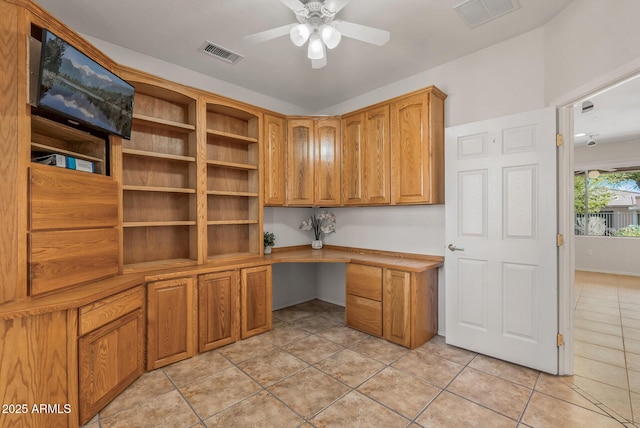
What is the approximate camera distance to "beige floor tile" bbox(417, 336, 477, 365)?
271cm

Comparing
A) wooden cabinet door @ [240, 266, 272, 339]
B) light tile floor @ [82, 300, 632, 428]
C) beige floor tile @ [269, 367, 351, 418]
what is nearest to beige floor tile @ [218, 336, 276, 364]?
light tile floor @ [82, 300, 632, 428]

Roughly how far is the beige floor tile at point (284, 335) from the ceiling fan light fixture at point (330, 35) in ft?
9.16

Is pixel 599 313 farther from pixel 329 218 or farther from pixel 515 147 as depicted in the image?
pixel 329 218

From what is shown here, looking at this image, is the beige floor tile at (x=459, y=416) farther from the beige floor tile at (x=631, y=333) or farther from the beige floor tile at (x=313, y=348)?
the beige floor tile at (x=631, y=333)

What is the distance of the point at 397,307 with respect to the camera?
299 centimetres

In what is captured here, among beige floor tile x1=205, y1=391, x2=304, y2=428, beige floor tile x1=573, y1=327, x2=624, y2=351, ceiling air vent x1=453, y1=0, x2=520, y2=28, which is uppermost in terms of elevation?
ceiling air vent x1=453, y1=0, x2=520, y2=28

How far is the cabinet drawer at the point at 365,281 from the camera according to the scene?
125 inches

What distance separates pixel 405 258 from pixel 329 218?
4.07 feet

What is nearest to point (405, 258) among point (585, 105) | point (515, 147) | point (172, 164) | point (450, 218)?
point (450, 218)

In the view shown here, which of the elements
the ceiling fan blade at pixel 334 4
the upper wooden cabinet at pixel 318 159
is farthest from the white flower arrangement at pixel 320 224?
the ceiling fan blade at pixel 334 4

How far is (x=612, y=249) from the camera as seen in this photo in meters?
6.29

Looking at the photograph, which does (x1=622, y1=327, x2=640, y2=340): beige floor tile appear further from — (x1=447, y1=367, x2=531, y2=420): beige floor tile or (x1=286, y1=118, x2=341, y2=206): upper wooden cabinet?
(x1=286, y1=118, x2=341, y2=206): upper wooden cabinet

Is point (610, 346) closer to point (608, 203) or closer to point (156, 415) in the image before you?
point (156, 415)

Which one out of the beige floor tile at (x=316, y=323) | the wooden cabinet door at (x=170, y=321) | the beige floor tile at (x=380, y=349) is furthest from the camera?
the beige floor tile at (x=316, y=323)
